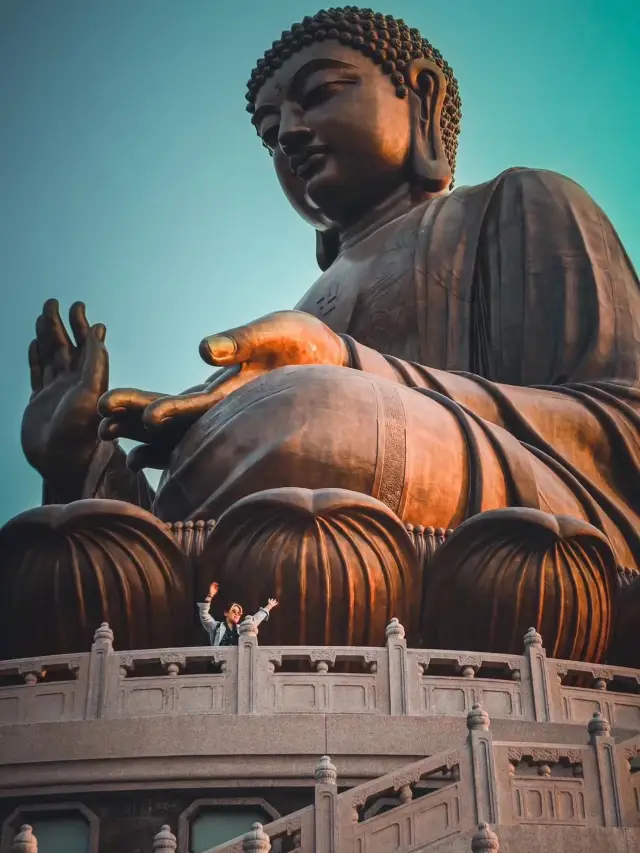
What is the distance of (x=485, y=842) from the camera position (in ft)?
17.3

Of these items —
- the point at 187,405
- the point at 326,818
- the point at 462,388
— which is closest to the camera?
the point at 326,818

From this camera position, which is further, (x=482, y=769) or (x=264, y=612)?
(x=264, y=612)

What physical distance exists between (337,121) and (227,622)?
5.87 metres

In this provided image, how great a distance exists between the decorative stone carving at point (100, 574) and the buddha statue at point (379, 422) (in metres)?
0.01

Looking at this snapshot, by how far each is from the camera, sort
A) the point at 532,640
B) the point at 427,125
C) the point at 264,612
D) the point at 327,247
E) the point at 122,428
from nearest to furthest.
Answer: the point at 532,640 < the point at 264,612 < the point at 122,428 < the point at 427,125 < the point at 327,247

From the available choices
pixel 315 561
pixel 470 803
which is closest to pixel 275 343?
pixel 315 561

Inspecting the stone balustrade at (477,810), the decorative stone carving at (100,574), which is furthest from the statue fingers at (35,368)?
the stone balustrade at (477,810)

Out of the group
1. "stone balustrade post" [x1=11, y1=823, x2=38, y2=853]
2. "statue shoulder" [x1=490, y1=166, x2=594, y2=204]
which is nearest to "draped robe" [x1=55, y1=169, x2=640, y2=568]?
"statue shoulder" [x1=490, y1=166, x2=594, y2=204]

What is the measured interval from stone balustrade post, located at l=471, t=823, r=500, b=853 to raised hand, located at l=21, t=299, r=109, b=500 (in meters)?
5.58

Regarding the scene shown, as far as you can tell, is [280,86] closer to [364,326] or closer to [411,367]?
[364,326]

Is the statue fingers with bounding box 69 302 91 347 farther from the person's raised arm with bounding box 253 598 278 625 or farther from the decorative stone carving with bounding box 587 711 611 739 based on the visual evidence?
the decorative stone carving with bounding box 587 711 611 739

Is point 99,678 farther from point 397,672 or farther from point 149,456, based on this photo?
point 149,456

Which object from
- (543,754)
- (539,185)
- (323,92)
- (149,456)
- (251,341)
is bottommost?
(543,754)

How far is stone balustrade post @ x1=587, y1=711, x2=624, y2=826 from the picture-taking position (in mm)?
5688
